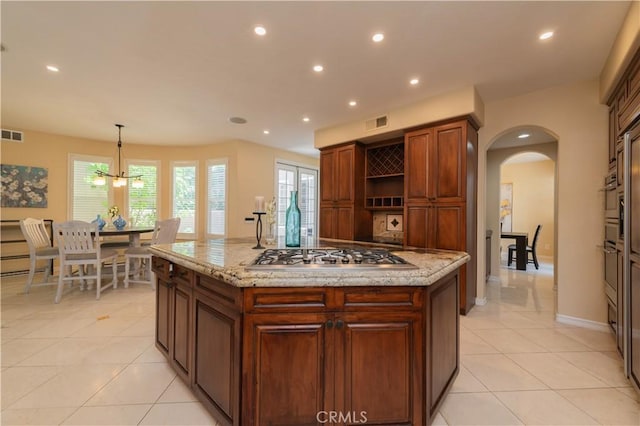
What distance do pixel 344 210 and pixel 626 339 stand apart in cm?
335

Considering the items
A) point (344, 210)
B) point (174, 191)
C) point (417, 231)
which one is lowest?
point (417, 231)

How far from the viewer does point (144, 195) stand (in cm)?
632

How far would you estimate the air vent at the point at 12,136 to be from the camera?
15.9 ft

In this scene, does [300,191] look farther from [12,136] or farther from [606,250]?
[606,250]

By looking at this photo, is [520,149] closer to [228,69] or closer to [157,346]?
[228,69]

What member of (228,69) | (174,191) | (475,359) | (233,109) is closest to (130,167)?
(174,191)

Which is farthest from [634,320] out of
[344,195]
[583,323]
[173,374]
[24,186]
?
[24,186]

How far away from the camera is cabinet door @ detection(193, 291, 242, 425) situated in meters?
1.34

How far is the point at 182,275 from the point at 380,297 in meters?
1.29

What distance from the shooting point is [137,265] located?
498 cm

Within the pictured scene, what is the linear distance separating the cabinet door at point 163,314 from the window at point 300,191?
13.9 feet

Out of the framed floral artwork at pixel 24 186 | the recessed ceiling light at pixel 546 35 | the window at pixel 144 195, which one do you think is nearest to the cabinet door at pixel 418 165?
the recessed ceiling light at pixel 546 35

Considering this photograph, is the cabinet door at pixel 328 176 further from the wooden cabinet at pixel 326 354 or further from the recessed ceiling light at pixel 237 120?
the wooden cabinet at pixel 326 354

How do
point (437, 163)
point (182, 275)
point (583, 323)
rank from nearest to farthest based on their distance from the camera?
point (182, 275)
point (583, 323)
point (437, 163)
